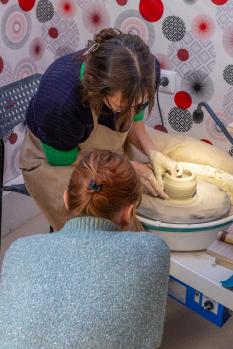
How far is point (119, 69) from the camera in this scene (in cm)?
140

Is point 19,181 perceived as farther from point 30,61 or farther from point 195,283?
point 195,283

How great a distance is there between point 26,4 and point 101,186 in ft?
5.12

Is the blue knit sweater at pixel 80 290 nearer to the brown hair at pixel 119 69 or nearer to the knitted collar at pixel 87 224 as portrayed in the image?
the knitted collar at pixel 87 224

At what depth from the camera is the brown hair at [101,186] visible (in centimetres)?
114

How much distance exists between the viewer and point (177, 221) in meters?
1.49

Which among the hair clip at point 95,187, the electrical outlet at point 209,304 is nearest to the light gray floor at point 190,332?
the electrical outlet at point 209,304

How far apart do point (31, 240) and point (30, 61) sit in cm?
157

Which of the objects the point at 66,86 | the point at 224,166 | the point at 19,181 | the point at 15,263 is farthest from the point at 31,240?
the point at 19,181

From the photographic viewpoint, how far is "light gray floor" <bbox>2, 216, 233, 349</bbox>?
6.24ft

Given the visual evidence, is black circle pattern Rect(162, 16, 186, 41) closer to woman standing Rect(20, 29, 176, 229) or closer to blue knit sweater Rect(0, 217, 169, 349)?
woman standing Rect(20, 29, 176, 229)

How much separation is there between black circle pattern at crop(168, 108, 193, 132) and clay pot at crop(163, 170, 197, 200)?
79cm

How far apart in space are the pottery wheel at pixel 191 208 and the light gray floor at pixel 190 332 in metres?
0.64

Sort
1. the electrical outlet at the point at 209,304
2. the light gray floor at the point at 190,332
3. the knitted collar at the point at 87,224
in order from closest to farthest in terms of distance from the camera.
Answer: the knitted collar at the point at 87,224, the electrical outlet at the point at 209,304, the light gray floor at the point at 190,332

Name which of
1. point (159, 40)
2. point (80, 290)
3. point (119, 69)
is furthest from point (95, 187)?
point (159, 40)
